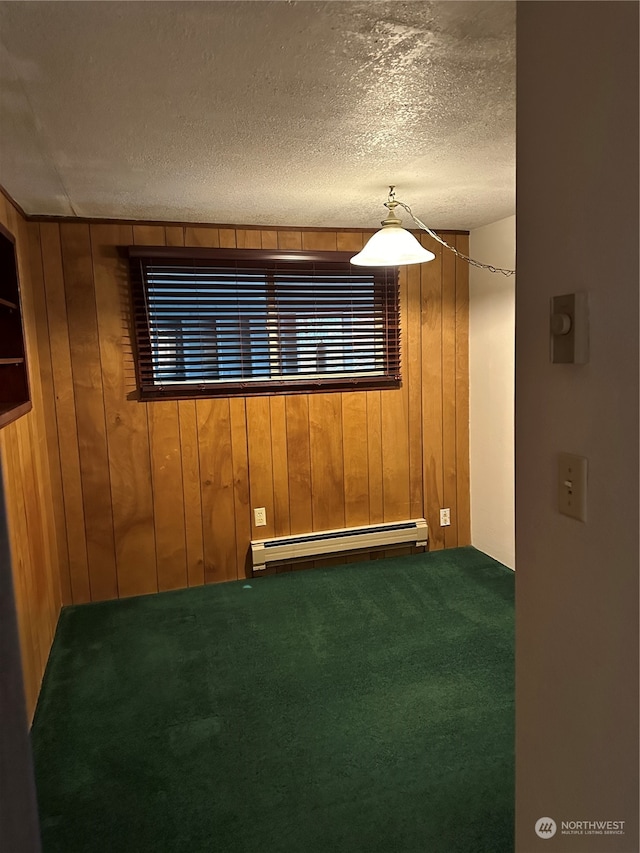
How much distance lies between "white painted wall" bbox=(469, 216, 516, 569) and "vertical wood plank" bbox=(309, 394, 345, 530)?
3.06 feet

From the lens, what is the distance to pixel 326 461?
3707 millimetres

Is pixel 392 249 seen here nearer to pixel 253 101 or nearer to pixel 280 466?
pixel 253 101

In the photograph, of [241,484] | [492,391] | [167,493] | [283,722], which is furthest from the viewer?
[492,391]

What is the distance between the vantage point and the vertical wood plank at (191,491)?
11.2 ft

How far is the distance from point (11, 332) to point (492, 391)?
268cm

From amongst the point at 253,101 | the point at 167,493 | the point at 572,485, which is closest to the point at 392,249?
the point at 253,101

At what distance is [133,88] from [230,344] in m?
1.87

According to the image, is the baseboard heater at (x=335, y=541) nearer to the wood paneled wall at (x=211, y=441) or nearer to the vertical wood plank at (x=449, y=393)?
the wood paneled wall at (x=211, y=441)

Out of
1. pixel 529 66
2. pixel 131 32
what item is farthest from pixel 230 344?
pixel 529 66

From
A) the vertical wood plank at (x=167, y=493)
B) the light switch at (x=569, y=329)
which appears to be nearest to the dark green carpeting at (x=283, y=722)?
the vertical wood plank at (x=167, y=493)

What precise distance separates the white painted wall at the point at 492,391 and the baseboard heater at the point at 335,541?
17.5 inches

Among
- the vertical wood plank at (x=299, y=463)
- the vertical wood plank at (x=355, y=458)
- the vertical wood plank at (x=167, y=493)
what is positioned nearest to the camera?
the vertical wood plank at (x=167, y=493)

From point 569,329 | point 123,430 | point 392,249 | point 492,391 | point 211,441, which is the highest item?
point 392,249

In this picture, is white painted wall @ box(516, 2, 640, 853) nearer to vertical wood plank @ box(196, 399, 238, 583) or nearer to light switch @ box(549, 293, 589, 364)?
light switch @ box(549, 293, 589, 364)
